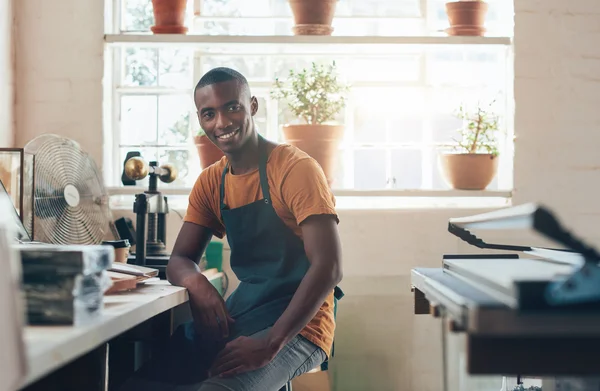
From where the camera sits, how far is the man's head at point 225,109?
2236 mm

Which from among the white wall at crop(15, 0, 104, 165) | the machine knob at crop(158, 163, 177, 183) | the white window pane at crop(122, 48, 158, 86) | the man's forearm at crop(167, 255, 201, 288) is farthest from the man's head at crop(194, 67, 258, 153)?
the white window pane at crop(122, 48, 158, 86)

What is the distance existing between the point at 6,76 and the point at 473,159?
210 centimetres

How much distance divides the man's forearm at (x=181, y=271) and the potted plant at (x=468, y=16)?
1767mm

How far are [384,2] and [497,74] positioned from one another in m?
0.66

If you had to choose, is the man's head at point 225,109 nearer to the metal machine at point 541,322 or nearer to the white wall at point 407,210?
the white wall at point 407,210

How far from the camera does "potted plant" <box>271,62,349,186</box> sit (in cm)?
314

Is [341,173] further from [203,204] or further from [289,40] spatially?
[203,204]

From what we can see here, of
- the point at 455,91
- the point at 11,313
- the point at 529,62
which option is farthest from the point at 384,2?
the point at 11,313

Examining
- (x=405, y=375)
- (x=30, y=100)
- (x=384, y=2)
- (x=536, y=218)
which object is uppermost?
(x=384, y=2)

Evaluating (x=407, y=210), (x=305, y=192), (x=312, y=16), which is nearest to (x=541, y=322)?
(x=305, y=192)

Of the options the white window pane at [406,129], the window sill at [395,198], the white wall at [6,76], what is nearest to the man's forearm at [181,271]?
the window sill at [395,198]

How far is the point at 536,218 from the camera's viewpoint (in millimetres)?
1033

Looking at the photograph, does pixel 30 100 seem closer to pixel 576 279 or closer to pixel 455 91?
pixel 455 91

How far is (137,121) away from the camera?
3.50 metres
